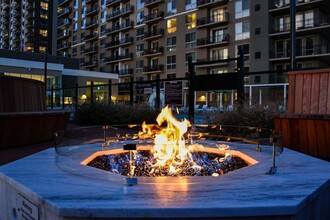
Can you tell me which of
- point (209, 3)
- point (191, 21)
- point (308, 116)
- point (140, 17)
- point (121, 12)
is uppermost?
point (121, 12)

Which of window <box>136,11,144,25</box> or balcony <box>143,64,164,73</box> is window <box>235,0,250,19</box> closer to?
balcony <box>143,64,164,73</box>

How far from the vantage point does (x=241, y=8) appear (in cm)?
3950

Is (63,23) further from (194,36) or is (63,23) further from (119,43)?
(194,36)

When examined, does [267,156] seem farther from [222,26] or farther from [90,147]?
[222,26]

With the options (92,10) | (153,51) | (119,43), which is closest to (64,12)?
(92,10)

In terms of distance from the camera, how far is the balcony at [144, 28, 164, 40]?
50.6m

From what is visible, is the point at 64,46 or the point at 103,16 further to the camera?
the point at 64,46

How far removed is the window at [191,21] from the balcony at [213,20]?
Answer: 1.98m

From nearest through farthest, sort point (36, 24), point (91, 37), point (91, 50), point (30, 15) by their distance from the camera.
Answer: point (91, 37) < point (91, 50) < point (36, 24) < point (30, 15)

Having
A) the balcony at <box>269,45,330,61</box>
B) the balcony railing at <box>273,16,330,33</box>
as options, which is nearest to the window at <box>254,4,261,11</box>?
the balcony railing at <box>273,16,330,33</box>

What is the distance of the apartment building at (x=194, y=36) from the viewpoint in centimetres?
3506

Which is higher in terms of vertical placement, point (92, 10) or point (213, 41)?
point (92, 10)

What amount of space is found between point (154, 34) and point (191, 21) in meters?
7.97

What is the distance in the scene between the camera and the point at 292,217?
202 cm
